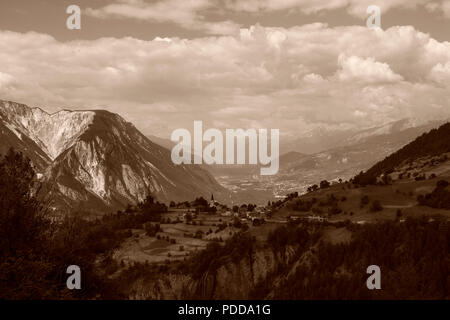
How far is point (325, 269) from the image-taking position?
518 feet

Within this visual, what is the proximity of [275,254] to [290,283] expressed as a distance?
21523 millimetres

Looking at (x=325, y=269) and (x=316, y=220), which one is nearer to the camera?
(x=325, y=269)

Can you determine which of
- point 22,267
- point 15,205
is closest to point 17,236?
point 15,205

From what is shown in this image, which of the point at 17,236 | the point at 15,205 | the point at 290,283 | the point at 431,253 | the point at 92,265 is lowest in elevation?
the point at 290,283

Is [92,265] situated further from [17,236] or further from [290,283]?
[290,283]

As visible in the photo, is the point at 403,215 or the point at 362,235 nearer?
the point at 362,235
